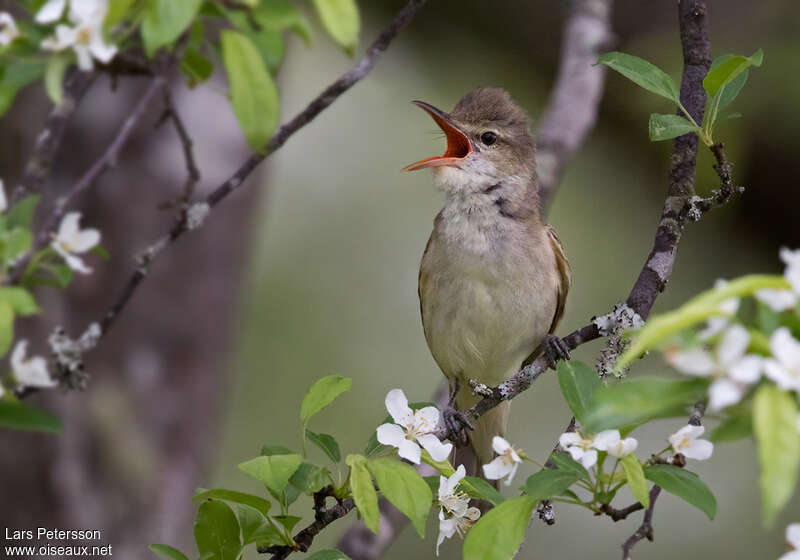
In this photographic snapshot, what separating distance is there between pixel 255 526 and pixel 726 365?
1329 millimetres

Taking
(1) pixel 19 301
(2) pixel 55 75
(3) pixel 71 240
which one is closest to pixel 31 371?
(3) pixel 71 240

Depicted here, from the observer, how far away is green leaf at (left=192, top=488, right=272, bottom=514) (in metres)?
2.36

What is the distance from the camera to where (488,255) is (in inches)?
171

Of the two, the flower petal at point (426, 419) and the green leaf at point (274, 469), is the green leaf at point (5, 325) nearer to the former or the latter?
the green leaf at point (274, 469)

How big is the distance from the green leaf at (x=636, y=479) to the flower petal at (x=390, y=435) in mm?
549

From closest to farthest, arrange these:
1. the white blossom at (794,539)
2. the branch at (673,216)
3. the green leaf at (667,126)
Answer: the white blossom at (794,539)
the green leaf at (667,126)
the branch at (673,216)

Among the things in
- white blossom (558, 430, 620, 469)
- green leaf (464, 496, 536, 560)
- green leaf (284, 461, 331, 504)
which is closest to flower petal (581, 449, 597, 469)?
white blossom (558, 430, 620, 469)

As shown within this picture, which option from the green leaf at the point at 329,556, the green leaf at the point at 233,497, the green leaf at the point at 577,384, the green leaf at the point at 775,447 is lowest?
the green leaf at the point at 329,556

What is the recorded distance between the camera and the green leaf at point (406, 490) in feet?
7.21

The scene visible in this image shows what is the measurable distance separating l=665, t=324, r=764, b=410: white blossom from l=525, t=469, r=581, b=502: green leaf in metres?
0.65

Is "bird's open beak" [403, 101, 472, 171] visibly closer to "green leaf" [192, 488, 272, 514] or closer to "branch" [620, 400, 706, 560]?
"branch" [620, 400, 706, 560]

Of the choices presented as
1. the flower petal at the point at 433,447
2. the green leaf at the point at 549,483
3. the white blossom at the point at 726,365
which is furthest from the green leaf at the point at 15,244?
the white blossom at the point at 726,365

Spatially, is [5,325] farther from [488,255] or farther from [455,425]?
[488,255]

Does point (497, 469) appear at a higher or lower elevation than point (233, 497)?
higher
